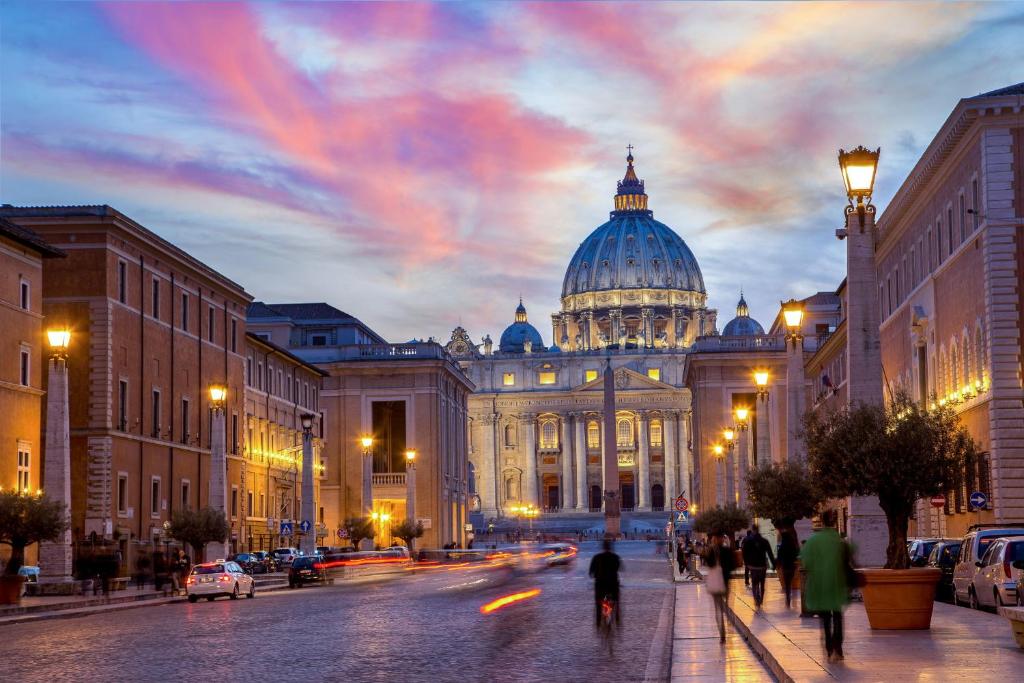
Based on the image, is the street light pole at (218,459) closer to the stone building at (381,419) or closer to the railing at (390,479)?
the stone building at (381,419)

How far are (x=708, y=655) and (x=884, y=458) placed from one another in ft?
20.0

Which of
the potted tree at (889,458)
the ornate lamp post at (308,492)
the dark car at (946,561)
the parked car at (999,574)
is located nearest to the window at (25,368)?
the ornate lamp post at (308,492)

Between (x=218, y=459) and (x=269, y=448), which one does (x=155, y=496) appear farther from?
(x=269, y=448)

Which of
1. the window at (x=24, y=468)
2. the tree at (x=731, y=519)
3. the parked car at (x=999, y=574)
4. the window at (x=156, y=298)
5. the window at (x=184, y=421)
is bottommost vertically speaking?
the parked car at (x=999, y=574)

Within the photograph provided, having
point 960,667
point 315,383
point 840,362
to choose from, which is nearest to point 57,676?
point 960,667

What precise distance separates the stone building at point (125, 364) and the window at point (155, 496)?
0.05 meters

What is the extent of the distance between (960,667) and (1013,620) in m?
2.79

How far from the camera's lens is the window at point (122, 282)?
59409mm

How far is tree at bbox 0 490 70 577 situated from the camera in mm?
40156

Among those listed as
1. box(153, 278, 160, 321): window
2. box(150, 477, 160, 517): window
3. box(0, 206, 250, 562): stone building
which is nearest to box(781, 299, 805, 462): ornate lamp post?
box(0, 206, 250, 562): stone building

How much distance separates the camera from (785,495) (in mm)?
40812

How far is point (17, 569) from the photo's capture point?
39719 mm

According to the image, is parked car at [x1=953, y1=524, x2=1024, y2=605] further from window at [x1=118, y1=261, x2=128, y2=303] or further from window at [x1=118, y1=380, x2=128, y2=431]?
window at [x1=118, y1=261, x2=128, y2=303]

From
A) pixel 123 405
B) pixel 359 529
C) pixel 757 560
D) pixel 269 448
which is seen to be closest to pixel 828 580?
pixel 757 560
